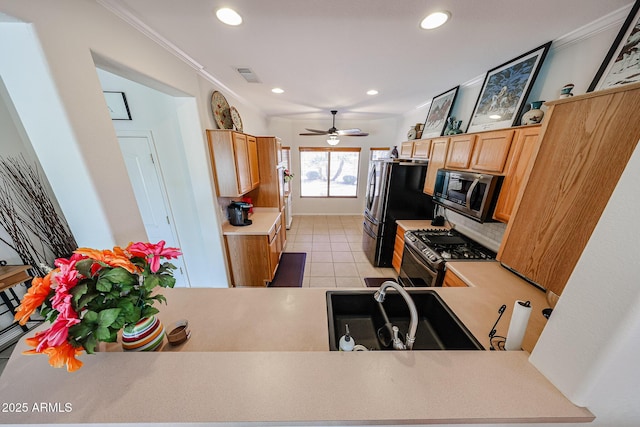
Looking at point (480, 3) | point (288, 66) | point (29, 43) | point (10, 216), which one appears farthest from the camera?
point (288, 66)

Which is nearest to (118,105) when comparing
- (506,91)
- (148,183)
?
(148,183)

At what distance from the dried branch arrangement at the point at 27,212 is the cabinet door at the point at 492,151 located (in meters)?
3.36

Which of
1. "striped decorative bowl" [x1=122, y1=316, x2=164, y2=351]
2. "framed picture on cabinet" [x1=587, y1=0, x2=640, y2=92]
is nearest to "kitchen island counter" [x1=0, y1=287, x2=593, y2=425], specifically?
"striped decorative bowl" [x1=122, y1=316, x2=164, y2=351]

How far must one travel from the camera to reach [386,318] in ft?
3.81

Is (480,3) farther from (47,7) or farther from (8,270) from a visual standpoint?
(8,270)

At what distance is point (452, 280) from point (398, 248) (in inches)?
45.7

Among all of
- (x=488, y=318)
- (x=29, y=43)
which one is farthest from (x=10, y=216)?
(x=488, y=318)

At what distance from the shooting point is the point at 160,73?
1519 millimetres

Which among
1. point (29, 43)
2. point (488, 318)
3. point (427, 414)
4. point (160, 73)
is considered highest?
point (160, 73)

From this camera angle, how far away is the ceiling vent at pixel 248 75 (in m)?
2.02

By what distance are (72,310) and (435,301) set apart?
1716 mm

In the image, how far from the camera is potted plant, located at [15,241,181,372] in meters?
0.56

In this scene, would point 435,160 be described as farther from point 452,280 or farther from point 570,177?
point 570,177

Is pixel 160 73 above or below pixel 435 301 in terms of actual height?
above
